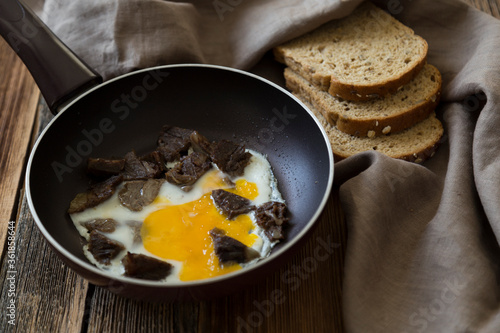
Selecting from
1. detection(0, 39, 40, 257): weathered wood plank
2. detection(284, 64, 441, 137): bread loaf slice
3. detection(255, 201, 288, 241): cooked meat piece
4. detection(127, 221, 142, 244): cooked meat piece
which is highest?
detection(0, 39, 40, 257): weathered wood plank

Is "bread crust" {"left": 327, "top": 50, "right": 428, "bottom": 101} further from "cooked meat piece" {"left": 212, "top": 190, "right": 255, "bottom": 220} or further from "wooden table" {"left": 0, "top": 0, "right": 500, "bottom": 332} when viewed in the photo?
"cooked meat piece" {"left": 212, "top": 190, "right": 255, "bottom": 220}

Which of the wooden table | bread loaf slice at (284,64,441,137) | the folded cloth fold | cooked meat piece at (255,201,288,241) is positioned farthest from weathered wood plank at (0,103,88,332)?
bread loaf slice at (284,64,441,137)

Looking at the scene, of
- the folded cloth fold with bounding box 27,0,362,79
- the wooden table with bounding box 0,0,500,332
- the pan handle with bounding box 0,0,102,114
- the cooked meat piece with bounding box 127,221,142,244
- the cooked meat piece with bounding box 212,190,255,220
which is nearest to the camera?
the wooden table with bounding box 0,0,500,332

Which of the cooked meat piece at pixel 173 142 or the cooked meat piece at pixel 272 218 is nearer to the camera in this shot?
the cooked meat piece at pixel 272 218

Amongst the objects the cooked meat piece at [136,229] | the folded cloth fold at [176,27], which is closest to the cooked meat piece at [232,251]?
the cooked meat piece at [136,229]

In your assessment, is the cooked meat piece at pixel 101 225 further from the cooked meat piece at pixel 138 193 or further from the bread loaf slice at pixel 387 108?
the bread loaf slice at pixel 387 108

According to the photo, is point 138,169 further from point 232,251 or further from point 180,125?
point 232,251

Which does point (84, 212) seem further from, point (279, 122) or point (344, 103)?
point (344, 103)
